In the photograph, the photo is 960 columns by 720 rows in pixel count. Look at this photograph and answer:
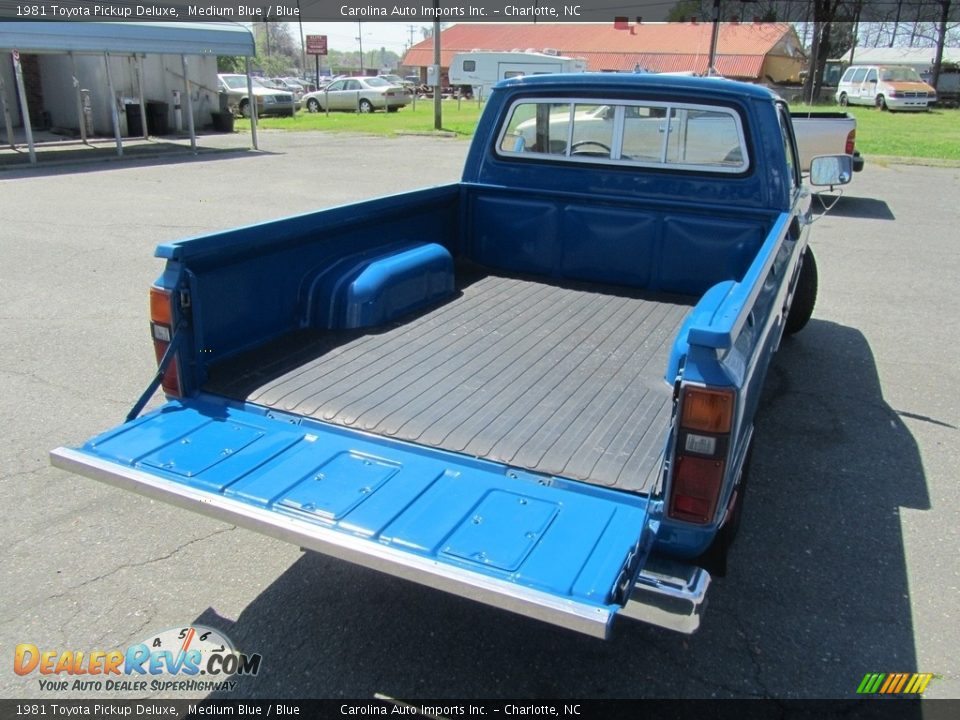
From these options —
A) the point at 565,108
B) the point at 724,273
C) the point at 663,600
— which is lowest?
the point at 663,600

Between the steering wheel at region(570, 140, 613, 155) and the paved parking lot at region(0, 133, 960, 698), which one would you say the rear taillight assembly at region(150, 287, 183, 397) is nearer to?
the paved parking lot at region(0, 133, 960, 698)

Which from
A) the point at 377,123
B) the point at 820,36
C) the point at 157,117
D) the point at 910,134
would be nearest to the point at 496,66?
the point at 377,123

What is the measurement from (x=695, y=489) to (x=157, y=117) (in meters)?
23.5

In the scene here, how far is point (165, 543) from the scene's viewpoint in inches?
135

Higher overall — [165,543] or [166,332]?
[166,332]

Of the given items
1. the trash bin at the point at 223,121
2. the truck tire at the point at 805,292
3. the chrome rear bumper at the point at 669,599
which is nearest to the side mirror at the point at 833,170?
the truck tire at the point at 805,292

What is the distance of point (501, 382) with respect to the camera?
3.32 meters

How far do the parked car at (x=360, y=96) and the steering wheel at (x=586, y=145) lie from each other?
31520 millimetres

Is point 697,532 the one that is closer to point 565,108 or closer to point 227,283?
point 227,283

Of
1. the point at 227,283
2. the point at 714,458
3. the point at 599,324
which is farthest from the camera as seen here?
the point at 599,324

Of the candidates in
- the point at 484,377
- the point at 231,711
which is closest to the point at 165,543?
the point at 231,711

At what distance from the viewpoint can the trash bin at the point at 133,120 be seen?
21484 mm

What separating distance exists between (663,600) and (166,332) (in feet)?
7.01

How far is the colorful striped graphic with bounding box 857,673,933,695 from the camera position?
8.77 ft
